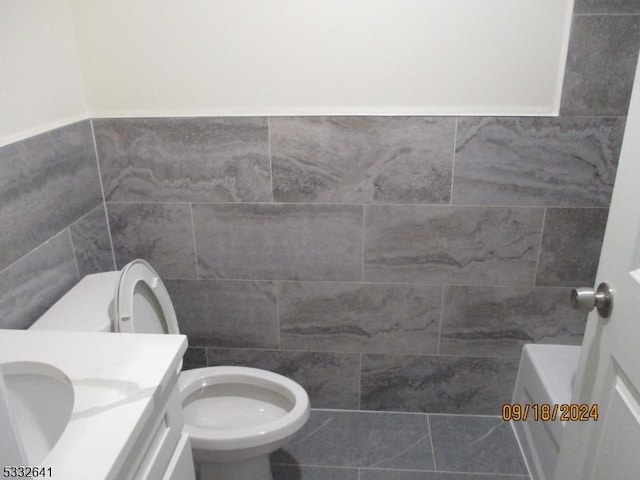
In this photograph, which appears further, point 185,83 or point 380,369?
point 380,369

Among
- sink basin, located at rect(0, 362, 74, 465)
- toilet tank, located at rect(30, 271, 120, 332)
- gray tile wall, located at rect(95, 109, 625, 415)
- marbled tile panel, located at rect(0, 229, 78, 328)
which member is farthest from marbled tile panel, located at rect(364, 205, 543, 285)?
sink basin, located at rect(0, 362, 74, 465)

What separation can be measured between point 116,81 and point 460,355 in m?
1.60

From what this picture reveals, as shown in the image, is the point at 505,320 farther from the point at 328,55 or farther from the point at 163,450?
the point at 163,450

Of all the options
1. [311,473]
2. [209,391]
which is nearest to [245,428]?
[209,391]

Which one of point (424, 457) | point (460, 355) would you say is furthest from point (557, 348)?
point (424, 457)

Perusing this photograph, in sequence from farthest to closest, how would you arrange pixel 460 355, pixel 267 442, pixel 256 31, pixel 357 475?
pixel 460 355 → pixel 357 475 → pixel 256 31 → pixel 267 442

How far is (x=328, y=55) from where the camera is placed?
64.9 inches

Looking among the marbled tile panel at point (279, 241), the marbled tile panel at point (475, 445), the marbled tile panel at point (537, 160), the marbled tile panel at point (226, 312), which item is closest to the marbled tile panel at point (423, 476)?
the marbled tile panel at point (475, 445)

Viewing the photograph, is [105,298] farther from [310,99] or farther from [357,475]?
[357,475]

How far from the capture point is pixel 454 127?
1692mm

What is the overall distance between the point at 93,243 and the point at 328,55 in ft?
3.36

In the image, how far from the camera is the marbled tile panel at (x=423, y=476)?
1.84m

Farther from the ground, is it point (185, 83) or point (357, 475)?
point (185, 83)
